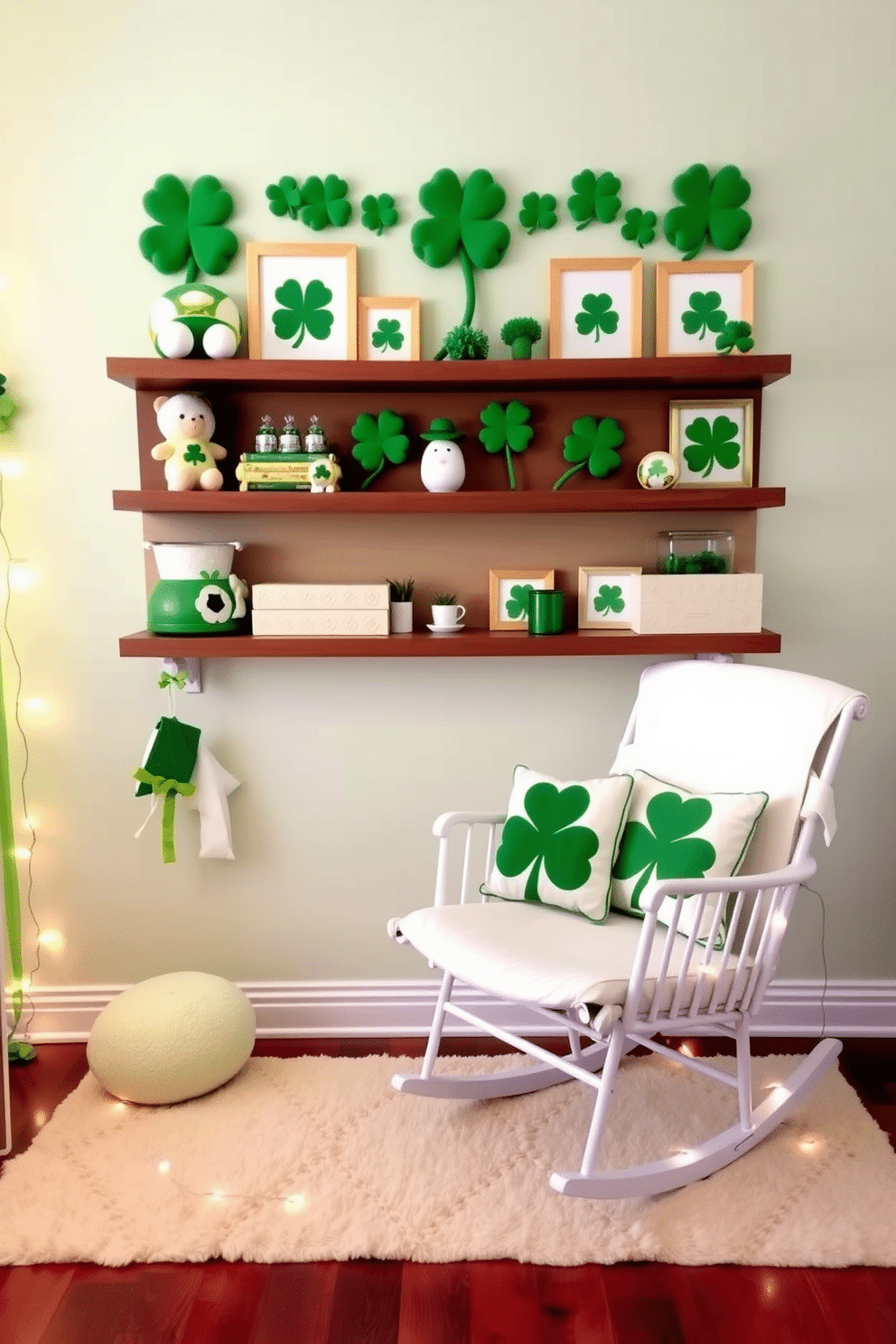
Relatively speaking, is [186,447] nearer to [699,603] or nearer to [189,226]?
[189,226]

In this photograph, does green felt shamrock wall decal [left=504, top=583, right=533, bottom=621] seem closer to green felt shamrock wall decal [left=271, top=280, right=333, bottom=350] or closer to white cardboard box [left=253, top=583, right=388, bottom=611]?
white cardboard box [left=253, top=583, right=388, bottom=611]

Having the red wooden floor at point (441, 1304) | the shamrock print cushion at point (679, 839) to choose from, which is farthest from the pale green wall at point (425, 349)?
the red wooden floor at point (441, 1304)

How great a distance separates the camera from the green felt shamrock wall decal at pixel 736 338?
7.65 feet

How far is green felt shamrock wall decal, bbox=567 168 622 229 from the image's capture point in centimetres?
246

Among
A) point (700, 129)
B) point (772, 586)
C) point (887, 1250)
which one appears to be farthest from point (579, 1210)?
point (700, 129)

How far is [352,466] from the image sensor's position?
2.56 meters

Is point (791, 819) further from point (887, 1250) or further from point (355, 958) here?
point (355, 958)

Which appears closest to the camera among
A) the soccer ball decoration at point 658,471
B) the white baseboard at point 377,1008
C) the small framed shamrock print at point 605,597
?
the soccer ball decoration at point 658,471

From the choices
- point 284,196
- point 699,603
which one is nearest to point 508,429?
point 699,603

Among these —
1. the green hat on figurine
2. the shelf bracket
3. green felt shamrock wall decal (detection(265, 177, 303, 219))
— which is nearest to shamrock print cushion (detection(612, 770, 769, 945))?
the green hat on figurine

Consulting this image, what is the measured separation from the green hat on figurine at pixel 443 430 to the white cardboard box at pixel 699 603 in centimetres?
54

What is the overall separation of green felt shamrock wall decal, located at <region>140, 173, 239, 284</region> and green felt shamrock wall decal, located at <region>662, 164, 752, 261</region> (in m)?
1.01

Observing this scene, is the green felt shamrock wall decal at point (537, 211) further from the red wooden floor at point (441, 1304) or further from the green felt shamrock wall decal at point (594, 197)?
the red wooden floor at point (441, 1304)

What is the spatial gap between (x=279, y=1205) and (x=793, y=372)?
2.10 metres
